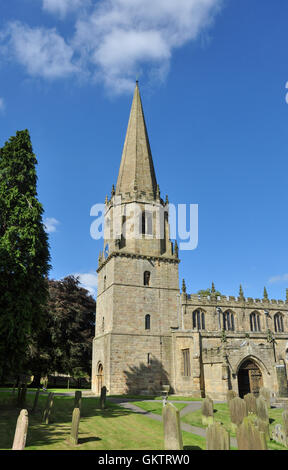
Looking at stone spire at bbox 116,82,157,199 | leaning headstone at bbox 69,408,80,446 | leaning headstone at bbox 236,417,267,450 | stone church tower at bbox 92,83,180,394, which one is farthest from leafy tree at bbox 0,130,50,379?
stone spire at bbox 116,82,157,199

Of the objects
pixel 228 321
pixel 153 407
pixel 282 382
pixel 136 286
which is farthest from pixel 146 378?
pixel 228 321

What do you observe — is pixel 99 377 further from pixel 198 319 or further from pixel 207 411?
pixel 207 411

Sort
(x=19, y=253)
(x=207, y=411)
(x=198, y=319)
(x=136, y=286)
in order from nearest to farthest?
(x=207, y=411), (x=19, y=253), (x=136, y=286), (x=198, y=319)

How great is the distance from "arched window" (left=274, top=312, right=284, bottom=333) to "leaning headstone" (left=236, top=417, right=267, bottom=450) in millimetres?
31173

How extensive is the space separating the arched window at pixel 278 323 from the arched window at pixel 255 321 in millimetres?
2085

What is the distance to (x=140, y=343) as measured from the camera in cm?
2944

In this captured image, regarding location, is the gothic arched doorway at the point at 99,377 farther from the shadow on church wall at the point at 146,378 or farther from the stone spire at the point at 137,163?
the stone spire at the point at 137,163

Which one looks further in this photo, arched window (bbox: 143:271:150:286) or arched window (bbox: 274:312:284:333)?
arched window (bbox: 274:312:284:333)

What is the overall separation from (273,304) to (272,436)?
26006 mm

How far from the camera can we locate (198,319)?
33969 millimetres

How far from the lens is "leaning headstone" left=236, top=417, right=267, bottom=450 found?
331 inches

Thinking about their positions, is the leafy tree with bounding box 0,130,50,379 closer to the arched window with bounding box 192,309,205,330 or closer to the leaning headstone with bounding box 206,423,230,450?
the leaning headstone with bounding box 206,423,230,450

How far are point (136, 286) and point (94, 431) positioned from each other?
18.1m
